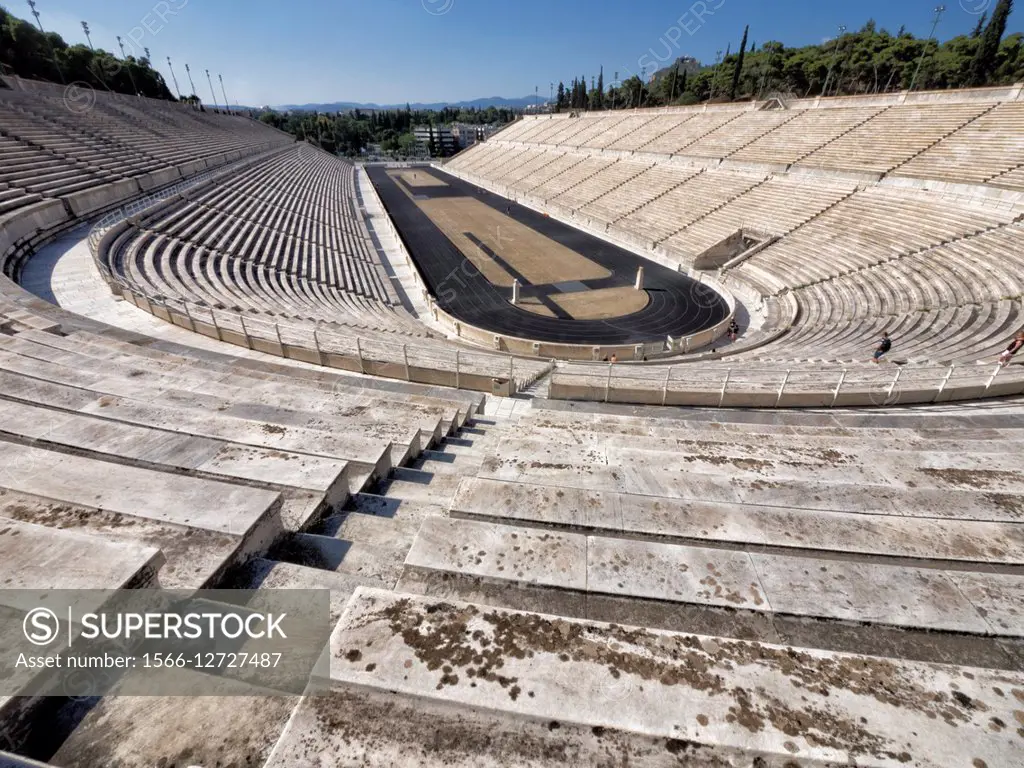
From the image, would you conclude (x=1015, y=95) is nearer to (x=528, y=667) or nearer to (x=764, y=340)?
(x=764, y=340)

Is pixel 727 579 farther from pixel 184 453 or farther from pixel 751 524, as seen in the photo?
pixel 184 453

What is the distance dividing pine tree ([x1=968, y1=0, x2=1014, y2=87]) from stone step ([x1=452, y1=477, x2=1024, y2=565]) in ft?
249

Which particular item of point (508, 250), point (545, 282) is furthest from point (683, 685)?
point (508, 250)

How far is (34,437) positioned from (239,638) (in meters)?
3.55

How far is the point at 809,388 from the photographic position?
905 cm

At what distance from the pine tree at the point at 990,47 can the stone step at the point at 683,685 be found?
7818 centimetres

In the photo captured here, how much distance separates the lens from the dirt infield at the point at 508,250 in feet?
100

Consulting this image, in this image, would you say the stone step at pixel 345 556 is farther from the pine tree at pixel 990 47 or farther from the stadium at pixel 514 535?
the pine tree at pixel 990 47

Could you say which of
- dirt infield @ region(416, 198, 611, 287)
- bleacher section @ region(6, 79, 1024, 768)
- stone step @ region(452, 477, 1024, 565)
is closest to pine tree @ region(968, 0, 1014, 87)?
dirt infield @ region(416, 198, 611, 287)

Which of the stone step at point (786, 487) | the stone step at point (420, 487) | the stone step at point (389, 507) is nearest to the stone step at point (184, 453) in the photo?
the stone step at point (389, 507)

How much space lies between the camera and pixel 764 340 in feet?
61.1

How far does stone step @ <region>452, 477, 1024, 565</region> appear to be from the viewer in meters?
3.68

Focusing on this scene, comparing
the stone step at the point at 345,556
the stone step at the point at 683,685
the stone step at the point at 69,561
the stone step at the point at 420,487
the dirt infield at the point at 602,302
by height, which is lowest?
the dirt infield at the point at 602,302

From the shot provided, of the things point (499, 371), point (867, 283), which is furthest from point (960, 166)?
point (499, 371)
